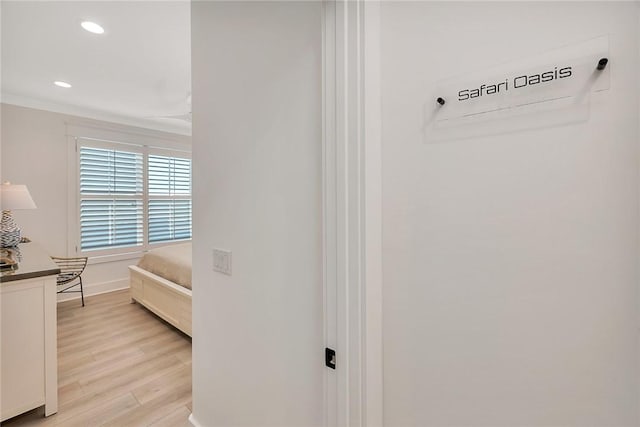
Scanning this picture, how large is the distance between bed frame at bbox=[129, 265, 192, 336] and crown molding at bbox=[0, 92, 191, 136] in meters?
2.21

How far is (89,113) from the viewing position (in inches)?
165

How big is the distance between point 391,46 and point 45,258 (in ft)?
9.27

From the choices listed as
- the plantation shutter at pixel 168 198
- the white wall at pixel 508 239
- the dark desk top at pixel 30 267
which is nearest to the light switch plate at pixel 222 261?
the white wall at pixel 508 239

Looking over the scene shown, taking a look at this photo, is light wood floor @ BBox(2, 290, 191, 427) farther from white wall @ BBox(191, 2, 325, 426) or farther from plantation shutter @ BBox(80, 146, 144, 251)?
plantation shutter @ BBox(80, 146, 144, 251)

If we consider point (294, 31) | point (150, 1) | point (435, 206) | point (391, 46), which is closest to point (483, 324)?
point (435, 206)

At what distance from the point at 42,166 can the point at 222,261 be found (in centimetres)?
402

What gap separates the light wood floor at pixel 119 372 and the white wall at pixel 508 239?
1.78m

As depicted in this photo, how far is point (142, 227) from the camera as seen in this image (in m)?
4.77

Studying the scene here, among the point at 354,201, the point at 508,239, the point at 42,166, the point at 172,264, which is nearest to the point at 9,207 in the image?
the point at 42,166

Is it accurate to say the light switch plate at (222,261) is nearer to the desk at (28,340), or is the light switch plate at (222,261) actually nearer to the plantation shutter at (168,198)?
the desk at (28,340)

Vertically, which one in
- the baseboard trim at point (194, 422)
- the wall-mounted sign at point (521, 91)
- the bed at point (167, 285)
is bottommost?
the baseboard trim at point (194, 422)

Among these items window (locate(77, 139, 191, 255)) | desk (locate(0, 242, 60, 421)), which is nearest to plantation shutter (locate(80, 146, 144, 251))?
window (locate(77, 139, 191, 255))

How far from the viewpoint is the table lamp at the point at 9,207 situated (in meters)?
2.71

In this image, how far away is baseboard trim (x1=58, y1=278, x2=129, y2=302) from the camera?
4.07 meters
